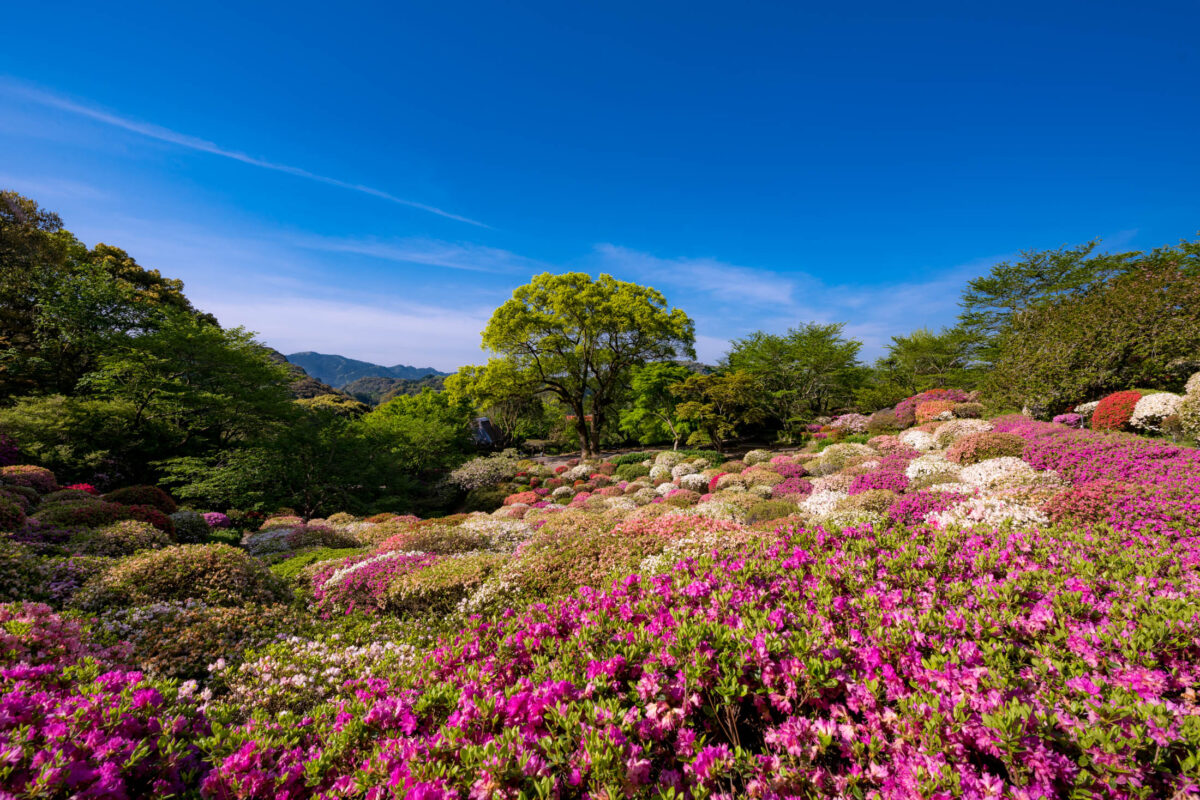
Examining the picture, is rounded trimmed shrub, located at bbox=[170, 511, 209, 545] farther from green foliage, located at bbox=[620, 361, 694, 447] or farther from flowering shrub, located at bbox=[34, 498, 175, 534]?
green foliage, located at bbox=[620, 361, 694, 447]

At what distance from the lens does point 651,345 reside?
25.0 metres

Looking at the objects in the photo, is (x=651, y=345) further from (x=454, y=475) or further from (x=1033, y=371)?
(x=1033, y=371)

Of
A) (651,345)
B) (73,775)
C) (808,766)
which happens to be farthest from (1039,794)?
(651,345)

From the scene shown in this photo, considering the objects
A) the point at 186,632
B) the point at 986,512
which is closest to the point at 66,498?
the point at 186,632

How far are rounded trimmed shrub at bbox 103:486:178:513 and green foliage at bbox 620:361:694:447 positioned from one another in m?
21.9

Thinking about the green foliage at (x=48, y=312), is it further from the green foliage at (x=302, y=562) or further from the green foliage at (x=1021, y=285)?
the green foliage at (x=1021, y=285)

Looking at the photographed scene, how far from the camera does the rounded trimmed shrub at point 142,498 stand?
10.5m

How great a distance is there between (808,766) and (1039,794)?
82 centimetres

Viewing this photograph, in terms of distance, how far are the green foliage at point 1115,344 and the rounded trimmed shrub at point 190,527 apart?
25183mm

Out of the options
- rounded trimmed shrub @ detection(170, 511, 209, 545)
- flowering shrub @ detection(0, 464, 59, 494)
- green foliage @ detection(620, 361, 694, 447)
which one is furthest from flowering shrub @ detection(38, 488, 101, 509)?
green foliage @ detection(620, 361, 694, 447)

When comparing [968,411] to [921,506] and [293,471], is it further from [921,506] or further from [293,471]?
[293,471]

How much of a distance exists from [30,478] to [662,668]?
15625mm

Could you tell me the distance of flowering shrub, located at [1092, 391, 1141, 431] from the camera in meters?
11.4

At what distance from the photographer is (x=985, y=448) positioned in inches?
369
